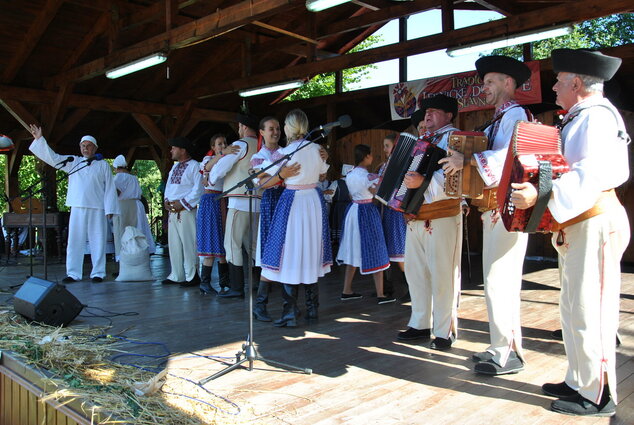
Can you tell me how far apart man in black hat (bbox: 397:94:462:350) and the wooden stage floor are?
221mm

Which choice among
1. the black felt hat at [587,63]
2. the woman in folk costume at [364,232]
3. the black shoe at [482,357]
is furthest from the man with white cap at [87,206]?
the black felt hat at [587,63]

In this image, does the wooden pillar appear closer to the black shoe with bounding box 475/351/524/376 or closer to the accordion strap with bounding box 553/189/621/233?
the black shoe with bounding box 475/351/524/376

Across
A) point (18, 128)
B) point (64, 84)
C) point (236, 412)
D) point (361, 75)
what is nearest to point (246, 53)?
point (64, 84)

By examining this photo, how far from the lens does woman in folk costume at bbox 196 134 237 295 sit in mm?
5238

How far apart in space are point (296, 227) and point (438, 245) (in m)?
1.05

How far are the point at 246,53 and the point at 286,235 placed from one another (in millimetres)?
6295

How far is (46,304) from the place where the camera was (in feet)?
12.2

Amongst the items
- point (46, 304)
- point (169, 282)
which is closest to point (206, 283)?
point (169, 282)

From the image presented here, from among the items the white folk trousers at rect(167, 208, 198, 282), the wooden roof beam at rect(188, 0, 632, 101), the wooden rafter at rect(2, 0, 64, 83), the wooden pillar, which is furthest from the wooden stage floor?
the wooden pillar

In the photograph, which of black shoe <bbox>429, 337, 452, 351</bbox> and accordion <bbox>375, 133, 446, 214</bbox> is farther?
black shoe <bbox>429, 337, 452, 351</bbox>

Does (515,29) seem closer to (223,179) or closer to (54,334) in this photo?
(223,179)

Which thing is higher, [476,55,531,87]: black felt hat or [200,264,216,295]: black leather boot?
[476,55,531,87]: black felt hat

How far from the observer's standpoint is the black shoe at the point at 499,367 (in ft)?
9.00

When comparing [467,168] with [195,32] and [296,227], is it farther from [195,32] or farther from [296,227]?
[195,32]
